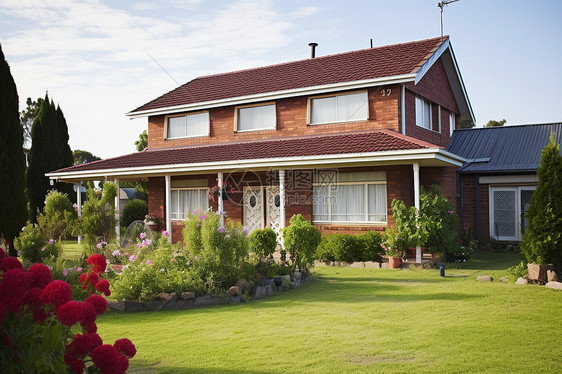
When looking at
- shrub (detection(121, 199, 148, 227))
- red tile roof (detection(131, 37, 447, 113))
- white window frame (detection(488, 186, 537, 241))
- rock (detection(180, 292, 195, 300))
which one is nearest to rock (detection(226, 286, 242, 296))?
rock (detection(180, 292, 195, 300))

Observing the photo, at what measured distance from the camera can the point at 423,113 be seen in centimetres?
1894

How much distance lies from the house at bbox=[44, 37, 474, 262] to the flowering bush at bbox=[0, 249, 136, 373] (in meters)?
11.5

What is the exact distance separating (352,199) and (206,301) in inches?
349

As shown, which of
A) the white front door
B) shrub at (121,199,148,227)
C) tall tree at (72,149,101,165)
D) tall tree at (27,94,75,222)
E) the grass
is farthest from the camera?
tall tree at (72,149,101,165)

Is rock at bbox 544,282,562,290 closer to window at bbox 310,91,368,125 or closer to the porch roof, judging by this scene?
the porch roof

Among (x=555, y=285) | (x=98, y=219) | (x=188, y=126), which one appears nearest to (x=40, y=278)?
(x=555, y=285)

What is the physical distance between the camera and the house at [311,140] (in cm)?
1588

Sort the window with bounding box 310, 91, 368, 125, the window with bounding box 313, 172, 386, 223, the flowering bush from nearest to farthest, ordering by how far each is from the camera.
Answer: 1. the flowering bush
2. the window with bounding box 313, 172, 386, 223
3. the window with bounding box 310, 91, 368, 125

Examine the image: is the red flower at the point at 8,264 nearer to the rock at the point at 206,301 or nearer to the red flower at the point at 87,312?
the red flower at the point at 87,312

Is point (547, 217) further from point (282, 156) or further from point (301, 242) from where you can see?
point (282, 156)

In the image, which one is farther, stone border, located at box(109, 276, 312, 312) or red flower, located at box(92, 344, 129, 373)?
stone border, located at box(109, 276, 312, 312)

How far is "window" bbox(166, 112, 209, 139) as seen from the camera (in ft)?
69.1

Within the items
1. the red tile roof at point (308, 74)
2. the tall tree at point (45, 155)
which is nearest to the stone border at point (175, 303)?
the red tile roof at point (308, 74)

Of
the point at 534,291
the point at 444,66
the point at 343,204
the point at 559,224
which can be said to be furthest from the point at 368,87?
the point at 534,291
